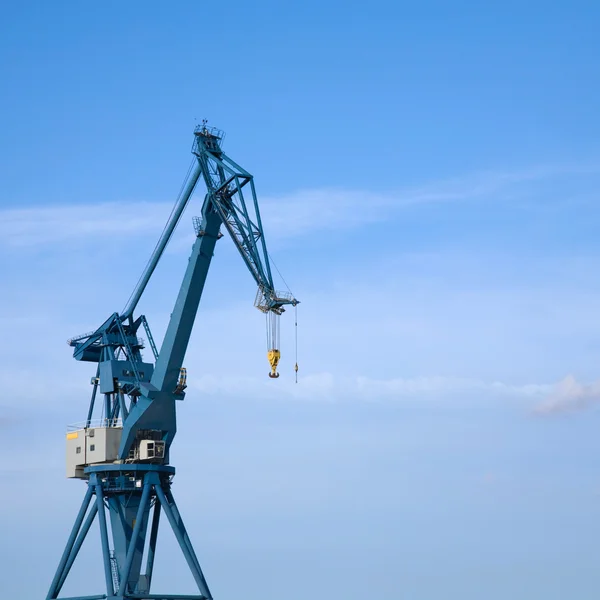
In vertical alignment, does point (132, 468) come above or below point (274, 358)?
below

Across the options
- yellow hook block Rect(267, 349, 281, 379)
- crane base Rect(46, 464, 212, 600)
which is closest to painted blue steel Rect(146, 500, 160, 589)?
crane base Rect(46, 464, 212, 600)

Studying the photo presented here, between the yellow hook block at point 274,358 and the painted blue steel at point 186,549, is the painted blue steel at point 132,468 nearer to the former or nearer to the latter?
the painted blue steel at point 186,549

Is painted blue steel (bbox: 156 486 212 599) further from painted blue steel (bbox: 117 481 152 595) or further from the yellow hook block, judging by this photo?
the yellow hook block

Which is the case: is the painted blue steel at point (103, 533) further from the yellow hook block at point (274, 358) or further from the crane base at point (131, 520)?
the yellow hook block at point (274, 358)

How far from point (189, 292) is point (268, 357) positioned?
630 cm

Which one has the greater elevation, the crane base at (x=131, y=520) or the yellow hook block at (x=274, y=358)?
the yellow hook block at (x=274, y=358)

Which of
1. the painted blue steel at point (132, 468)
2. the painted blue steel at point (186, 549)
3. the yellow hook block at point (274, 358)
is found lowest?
the painted blue steel at point (186, 549)

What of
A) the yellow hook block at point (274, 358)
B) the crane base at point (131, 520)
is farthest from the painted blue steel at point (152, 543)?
the yellow hook block at point (274, 358)

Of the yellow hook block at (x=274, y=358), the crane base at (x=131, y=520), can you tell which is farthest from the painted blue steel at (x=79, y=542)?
the yellow hook block at (x=274, y=358)

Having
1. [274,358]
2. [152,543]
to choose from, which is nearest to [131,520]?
[152,543]

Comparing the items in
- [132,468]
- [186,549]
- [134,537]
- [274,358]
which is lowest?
[186,549]

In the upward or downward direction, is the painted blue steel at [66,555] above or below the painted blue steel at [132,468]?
below

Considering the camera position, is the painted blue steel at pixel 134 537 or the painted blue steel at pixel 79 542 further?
the painted blue steel at pixel 79 542

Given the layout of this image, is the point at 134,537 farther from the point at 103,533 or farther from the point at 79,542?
the point at 79,542
